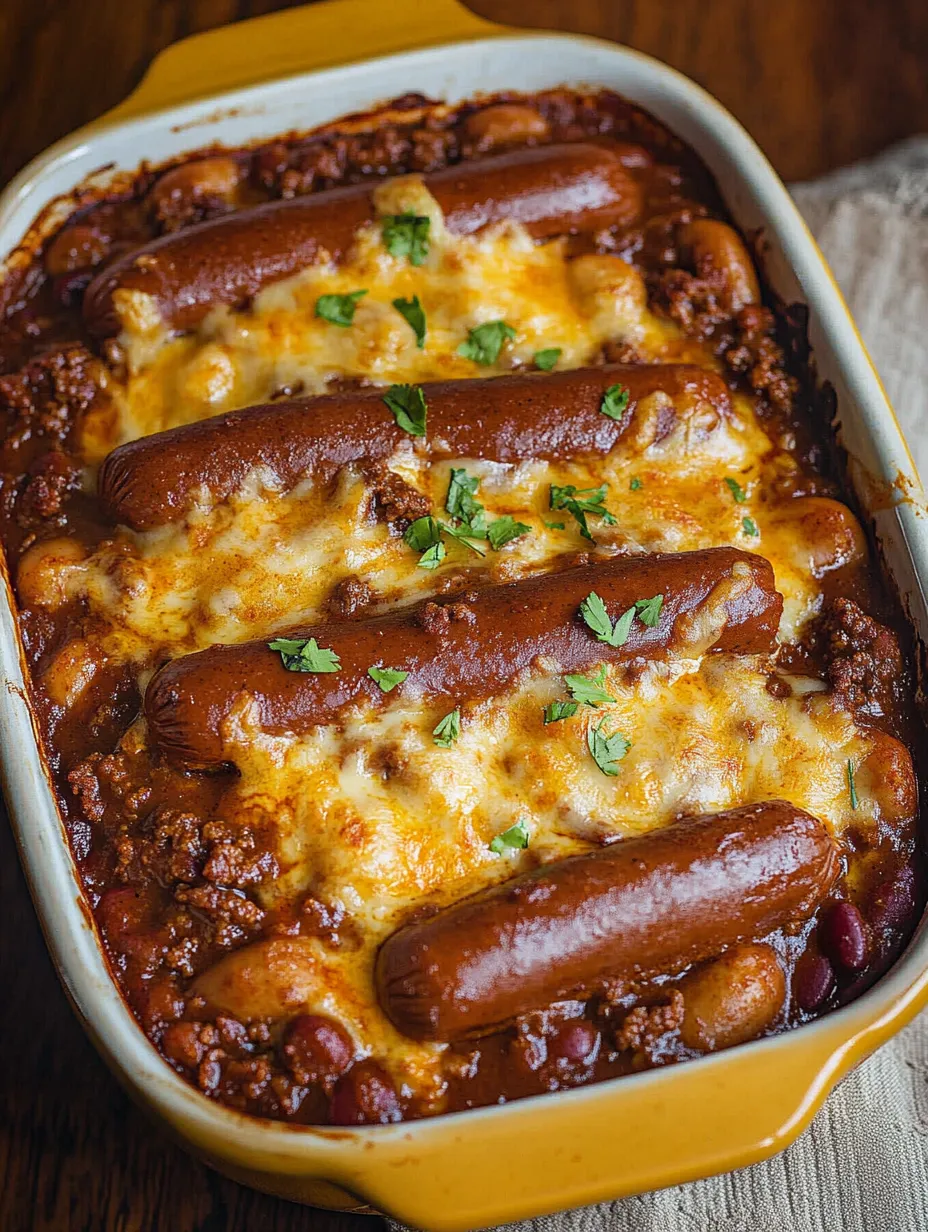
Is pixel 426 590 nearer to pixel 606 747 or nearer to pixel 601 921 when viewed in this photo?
pixel 606 747

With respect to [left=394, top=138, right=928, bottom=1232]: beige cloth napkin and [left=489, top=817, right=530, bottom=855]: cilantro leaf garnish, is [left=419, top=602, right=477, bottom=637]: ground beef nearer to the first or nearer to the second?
[left=489, top=817, right=530, bottom=855]: cilantro leaf garnish

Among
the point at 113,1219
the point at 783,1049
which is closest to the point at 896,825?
the point at 783,1049

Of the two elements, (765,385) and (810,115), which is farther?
(810,115)

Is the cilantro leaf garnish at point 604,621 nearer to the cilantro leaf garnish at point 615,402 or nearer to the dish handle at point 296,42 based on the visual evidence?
the cilantro leaf garnish at point 615,402

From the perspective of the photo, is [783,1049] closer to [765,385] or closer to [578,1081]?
[578,1081]

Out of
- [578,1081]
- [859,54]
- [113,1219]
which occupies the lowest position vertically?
[113,1219]

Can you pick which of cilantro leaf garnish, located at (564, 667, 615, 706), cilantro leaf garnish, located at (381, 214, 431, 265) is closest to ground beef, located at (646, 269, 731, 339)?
cilantro leaf garnish, located at (381, 214, 431, 265)
